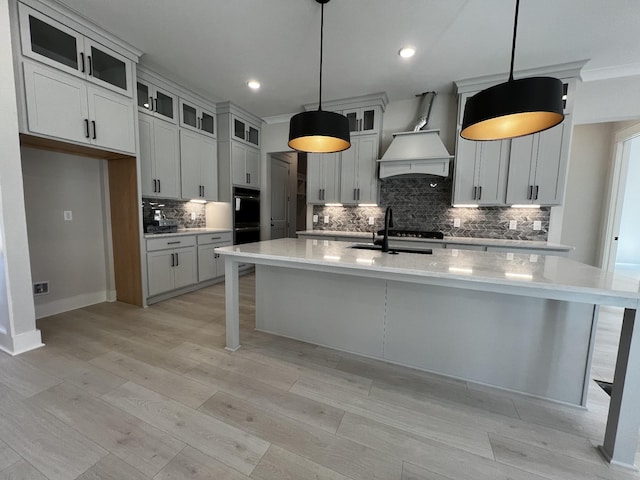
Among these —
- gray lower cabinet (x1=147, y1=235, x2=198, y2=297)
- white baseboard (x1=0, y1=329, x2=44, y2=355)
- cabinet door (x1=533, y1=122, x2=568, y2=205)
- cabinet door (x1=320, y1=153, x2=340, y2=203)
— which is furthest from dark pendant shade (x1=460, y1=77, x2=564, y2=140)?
white baseboard (x1=0, y1=329, x2=44, y2=355)

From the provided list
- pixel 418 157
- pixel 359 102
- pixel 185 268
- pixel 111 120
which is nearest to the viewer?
pixel 111 120

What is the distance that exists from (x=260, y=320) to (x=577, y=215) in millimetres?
5403

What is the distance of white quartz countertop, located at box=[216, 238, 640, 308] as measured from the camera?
124cm

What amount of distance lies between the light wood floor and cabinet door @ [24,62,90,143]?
192cm

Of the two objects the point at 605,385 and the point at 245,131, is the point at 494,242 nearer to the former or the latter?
the point at 605,385

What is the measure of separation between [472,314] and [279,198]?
455cm

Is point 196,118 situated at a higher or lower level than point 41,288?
higher

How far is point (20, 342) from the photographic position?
7.07ft

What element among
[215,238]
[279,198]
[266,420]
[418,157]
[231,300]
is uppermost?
[418,157]

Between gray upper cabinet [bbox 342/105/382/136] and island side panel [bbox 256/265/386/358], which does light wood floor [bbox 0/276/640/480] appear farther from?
gray upper cabinet [bbox 342/105/382/136]

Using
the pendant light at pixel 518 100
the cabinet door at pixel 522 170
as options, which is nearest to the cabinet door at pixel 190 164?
the pendant light at pixel 518 100

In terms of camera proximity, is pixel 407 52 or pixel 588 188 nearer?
pixel 407 52

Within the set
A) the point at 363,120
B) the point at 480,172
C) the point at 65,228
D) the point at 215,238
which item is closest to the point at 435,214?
the point at 480,172

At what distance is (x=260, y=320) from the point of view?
2.63m
